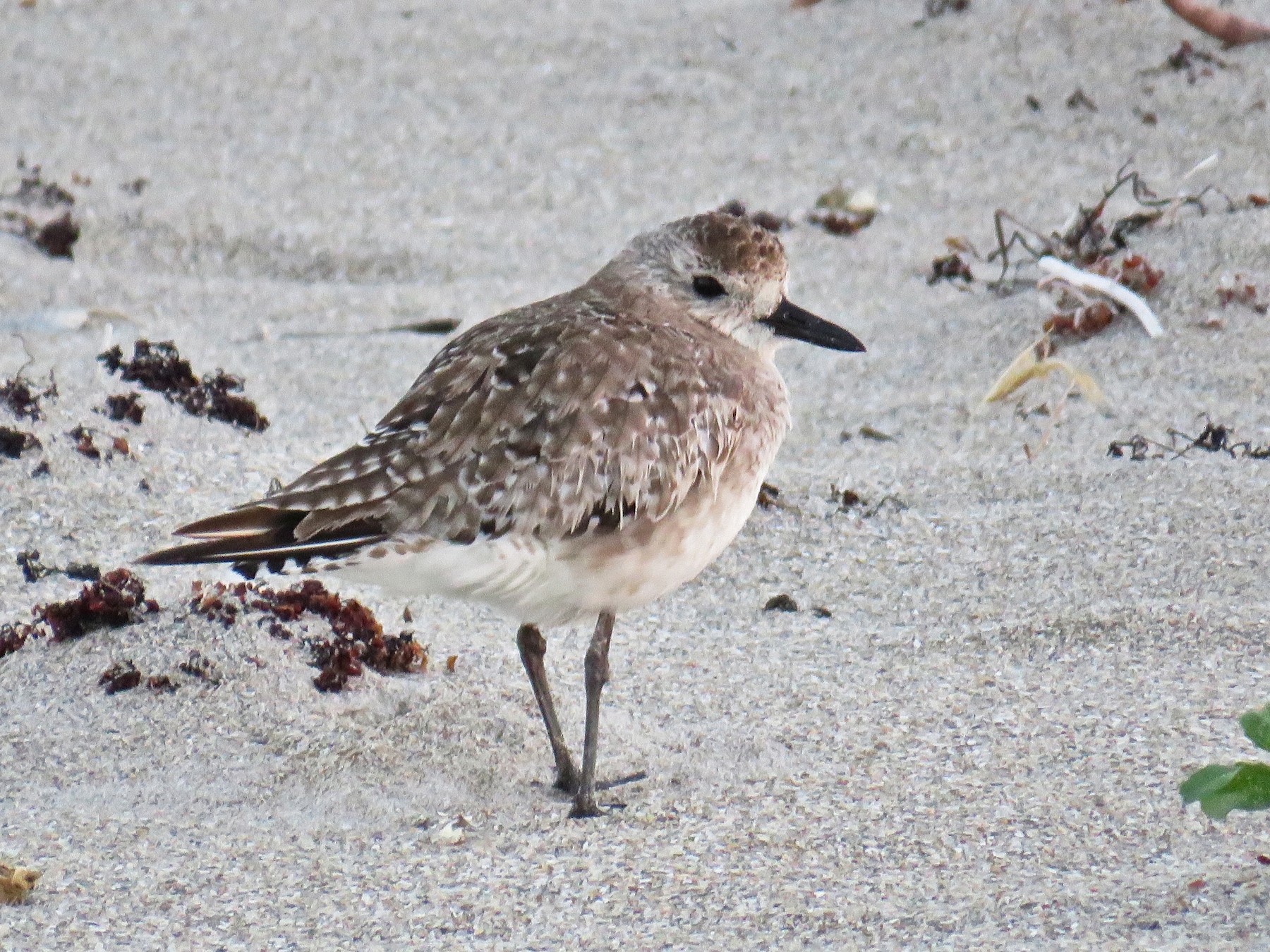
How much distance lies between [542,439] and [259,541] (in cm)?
65

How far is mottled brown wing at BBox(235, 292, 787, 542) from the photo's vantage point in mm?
3781

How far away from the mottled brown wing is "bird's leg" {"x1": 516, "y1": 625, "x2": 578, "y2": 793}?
0.56m

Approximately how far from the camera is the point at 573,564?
3904 millimetres

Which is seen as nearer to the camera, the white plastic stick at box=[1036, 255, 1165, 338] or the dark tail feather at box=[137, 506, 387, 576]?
the dark tail feather at box=[137, 506, 387, 576]

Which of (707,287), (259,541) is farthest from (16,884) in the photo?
(707,287)

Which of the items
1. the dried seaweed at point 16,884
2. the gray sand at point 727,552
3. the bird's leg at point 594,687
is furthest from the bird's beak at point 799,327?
the dried seaweed at point 16,884

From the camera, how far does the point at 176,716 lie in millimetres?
4203

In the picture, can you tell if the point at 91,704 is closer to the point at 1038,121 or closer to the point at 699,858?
the point at 699,858

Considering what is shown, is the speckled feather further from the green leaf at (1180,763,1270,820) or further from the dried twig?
the dried twig

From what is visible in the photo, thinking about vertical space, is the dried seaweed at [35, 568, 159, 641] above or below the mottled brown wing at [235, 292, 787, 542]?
below

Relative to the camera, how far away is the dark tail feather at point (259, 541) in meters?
3.57

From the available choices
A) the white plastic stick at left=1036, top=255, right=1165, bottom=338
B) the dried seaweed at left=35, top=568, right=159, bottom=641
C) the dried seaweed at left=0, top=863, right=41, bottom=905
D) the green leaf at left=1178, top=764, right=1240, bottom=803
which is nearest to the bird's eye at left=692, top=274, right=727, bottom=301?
the dried seaweed at left=35, top=568, right=159, bottom=641

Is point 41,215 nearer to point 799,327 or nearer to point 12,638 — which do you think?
point 12,638

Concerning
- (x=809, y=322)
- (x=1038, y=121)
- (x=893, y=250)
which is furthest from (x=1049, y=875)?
(x=1038, y=121)
